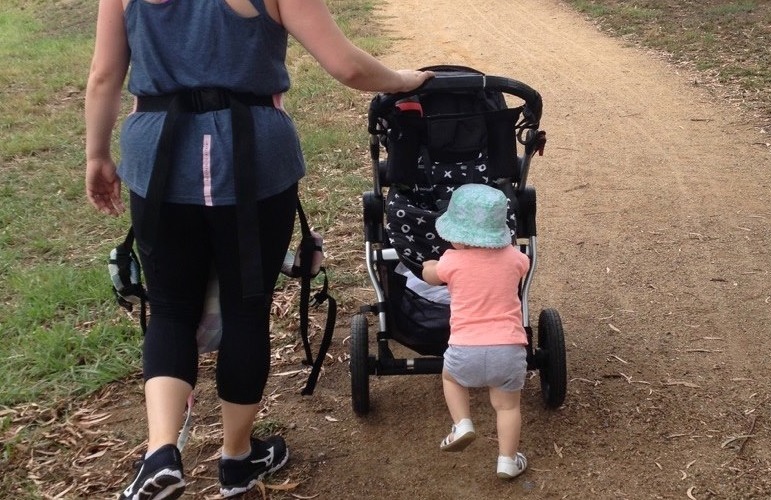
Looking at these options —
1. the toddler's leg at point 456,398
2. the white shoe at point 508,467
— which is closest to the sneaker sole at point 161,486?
the toddler's leg at point 456,398

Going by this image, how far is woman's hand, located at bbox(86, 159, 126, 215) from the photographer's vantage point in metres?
2.82

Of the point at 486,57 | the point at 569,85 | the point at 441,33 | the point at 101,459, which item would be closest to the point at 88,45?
the point at 441,33

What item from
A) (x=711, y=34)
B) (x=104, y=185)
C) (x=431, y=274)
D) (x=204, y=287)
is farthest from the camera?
(x=711, y=34)

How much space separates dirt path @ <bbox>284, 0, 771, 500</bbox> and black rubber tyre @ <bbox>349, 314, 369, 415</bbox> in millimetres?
126

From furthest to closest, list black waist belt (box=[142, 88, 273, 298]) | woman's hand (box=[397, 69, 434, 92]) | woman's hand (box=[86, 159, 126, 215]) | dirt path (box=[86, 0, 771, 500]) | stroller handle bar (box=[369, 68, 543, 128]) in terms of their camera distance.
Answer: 1. stroller handle bar (box=[369, 68, 543, 128])
2. dirt path (box=[86, 0, 771, 500])
3. woman's hand (box=[397, 69, 434, 92])
4. woman's hand (box=[86, 159, 126, 215])
5. black waist belt (box=[142, 88, 273, 298])

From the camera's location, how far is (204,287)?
2.79 m

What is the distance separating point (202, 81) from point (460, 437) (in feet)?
4.96

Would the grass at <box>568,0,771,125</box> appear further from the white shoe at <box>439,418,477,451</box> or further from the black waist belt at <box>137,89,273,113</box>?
the black waist belt at <box>137,89,273,113</box>

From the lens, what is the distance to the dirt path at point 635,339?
3227mm

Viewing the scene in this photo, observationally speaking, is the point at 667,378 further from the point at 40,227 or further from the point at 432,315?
the point at 40,227

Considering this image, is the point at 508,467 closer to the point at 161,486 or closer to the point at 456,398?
the point at 456,398

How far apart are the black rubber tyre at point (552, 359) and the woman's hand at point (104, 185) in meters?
1.74

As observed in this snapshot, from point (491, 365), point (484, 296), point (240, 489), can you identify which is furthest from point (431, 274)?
point (240, 489)

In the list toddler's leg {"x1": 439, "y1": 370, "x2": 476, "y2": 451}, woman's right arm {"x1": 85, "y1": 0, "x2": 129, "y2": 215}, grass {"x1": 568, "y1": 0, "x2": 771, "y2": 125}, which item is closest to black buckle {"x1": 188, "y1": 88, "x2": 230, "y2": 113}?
woman's right arm {"x1": 85, "y1": 0, "x2": 129, "y2": 215}
